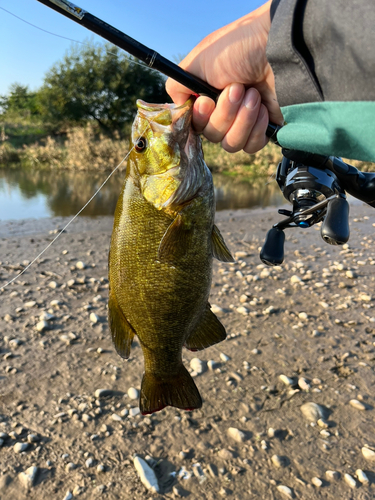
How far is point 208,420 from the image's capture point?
11.2ft

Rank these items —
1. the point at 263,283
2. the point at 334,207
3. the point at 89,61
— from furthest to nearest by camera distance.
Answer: the point at 89,61, the point at 263,283, the point at 334,207

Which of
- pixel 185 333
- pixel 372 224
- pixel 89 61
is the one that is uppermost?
pixel 89 61

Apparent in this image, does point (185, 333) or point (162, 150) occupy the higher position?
point (162, 150)

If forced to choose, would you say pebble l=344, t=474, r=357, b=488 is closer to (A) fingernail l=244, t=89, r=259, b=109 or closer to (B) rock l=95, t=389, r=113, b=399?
(B) rock l=95, t=389, r=113, b=399

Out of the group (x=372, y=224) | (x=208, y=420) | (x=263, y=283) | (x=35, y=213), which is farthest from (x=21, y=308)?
(x=372, y=224)

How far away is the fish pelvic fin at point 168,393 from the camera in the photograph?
2.21 m

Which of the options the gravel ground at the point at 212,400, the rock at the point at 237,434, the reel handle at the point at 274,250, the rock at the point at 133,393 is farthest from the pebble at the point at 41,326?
the reel handle at the point at 274,250

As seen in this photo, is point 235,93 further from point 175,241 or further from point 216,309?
point 216,309

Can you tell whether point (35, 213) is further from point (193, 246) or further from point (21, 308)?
Answer: point (193, 246)

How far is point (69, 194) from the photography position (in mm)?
13594

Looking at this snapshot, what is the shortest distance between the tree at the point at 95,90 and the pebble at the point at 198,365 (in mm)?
26404

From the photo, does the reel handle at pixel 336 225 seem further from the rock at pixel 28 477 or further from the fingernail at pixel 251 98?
the rock at pixel 28 477

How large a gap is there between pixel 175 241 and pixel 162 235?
3.1 inches

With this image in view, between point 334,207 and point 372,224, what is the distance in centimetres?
823
